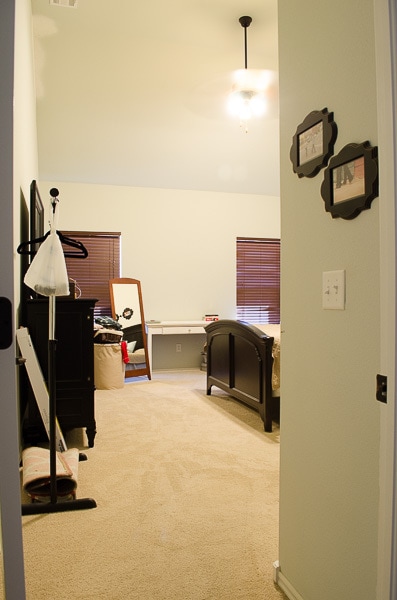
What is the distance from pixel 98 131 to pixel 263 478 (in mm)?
3683

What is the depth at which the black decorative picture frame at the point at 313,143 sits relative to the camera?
1.31 meters

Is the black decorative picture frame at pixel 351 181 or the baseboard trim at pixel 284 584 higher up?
the black decorative picture frame at pixel 351 181

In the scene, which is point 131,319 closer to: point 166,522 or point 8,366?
point 166,522

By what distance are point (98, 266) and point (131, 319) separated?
3.13 feet

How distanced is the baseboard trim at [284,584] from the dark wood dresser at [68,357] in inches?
68.7

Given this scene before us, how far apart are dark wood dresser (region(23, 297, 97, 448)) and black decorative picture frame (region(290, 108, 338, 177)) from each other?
6.54ft

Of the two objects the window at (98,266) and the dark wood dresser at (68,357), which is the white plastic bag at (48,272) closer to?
the dark wood dresser at (68,357)

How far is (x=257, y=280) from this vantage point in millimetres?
6965

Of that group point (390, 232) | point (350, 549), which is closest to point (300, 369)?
point (350, 549)

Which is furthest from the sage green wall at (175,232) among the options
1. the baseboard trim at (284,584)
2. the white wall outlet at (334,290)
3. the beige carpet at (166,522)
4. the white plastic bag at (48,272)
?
the white wall outlet at (334,290)

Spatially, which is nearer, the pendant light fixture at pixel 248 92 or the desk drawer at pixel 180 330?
the pendant light fixture at pixel 248 92

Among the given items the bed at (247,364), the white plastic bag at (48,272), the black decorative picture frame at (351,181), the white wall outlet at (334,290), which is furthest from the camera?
the bed at (247,364)

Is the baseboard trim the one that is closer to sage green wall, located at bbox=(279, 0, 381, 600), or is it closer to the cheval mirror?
sage green wall, located at bbox=(279, 0, 381, 600)

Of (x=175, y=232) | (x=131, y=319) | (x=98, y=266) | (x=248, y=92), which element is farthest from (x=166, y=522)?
(x=175, y=232)
